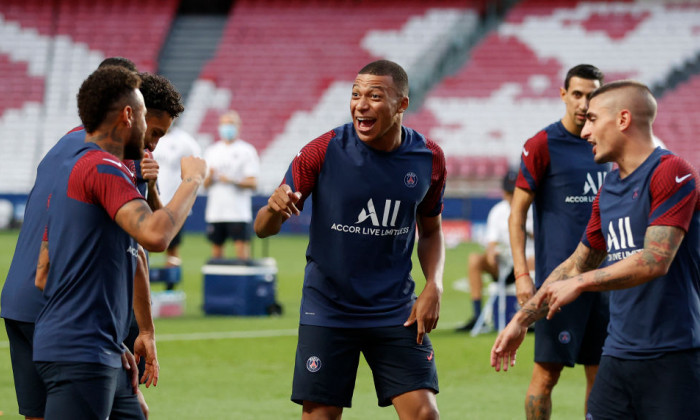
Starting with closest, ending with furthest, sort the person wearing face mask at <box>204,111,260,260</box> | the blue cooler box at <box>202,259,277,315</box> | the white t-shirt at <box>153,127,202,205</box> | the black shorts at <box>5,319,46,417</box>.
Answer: the black shorts at <box>5,319,46,417</box> → the white t-shirt at <box>153,127,202,205</box> → the blue cooler box at <box>202,259,277,315</box> → the person wearing face mask at <box>204,111,260,260</box>

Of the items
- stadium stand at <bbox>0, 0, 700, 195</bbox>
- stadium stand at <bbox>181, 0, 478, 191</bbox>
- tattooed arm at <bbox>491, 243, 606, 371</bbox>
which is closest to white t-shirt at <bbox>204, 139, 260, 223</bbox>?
tattooed arm at <bbox>491, 243, 606, 371</bbox>

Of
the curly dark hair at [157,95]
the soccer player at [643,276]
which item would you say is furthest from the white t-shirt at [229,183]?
the soccer player at [643,276]

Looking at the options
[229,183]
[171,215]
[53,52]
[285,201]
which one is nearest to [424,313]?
[285,201]

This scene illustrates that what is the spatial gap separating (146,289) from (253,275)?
7.85m

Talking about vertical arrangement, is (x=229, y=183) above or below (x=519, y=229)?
above

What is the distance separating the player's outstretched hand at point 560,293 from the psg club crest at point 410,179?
38.2 inches

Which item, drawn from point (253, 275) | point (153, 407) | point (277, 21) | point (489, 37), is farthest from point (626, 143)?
point (277, 21)

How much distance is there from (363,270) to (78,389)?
165 centimetres

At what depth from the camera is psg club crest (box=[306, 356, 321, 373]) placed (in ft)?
17.6

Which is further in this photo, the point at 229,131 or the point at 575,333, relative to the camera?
the point at 229,131

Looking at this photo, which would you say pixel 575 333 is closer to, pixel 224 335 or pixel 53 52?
pixel 224 335

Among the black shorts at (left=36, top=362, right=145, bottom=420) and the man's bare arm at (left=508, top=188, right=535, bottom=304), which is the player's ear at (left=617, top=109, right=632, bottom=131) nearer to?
the man's bare arm at (left=508, top=188, right=535, bottom=304)

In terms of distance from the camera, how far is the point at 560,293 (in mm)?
4711

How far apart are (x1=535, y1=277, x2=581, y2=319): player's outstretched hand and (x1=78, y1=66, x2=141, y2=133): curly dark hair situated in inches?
77.9
